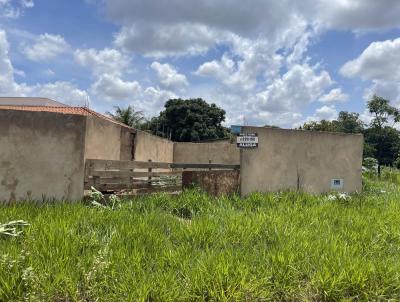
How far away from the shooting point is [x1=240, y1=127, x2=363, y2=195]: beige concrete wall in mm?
10352

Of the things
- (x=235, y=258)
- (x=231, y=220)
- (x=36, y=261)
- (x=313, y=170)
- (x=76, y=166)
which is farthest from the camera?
(x=313, y=170)

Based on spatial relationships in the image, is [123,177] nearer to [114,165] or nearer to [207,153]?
[114,165]

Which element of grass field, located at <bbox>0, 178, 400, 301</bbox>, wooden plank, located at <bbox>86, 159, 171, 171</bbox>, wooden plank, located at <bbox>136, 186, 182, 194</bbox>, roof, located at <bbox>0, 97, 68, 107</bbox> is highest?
roof, located at <bbox>0, 97, 68, 107</bbox>

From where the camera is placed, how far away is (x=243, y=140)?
33.6 feet

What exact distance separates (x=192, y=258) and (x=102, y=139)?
723 cm

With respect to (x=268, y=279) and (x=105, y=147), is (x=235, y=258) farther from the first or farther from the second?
(x=105, y=147)

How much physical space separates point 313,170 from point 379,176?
11.3 m

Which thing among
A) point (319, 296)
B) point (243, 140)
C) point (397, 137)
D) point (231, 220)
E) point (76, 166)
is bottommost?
point (319, 296)

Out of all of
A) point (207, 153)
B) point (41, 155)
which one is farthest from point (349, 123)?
point (41, 155)

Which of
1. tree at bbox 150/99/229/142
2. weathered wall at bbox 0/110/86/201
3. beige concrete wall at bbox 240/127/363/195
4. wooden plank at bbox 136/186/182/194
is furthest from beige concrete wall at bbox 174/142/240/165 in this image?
tree at bbox 150/99/229/142

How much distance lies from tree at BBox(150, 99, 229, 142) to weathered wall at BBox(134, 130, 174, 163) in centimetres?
1994

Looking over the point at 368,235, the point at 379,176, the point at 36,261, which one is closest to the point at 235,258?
the point at 36,261

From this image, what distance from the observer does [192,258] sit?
16.0 ft

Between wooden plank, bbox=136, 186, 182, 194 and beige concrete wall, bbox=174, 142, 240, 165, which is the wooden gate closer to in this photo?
wooden plank, bbox=136, 186, 182, 194
